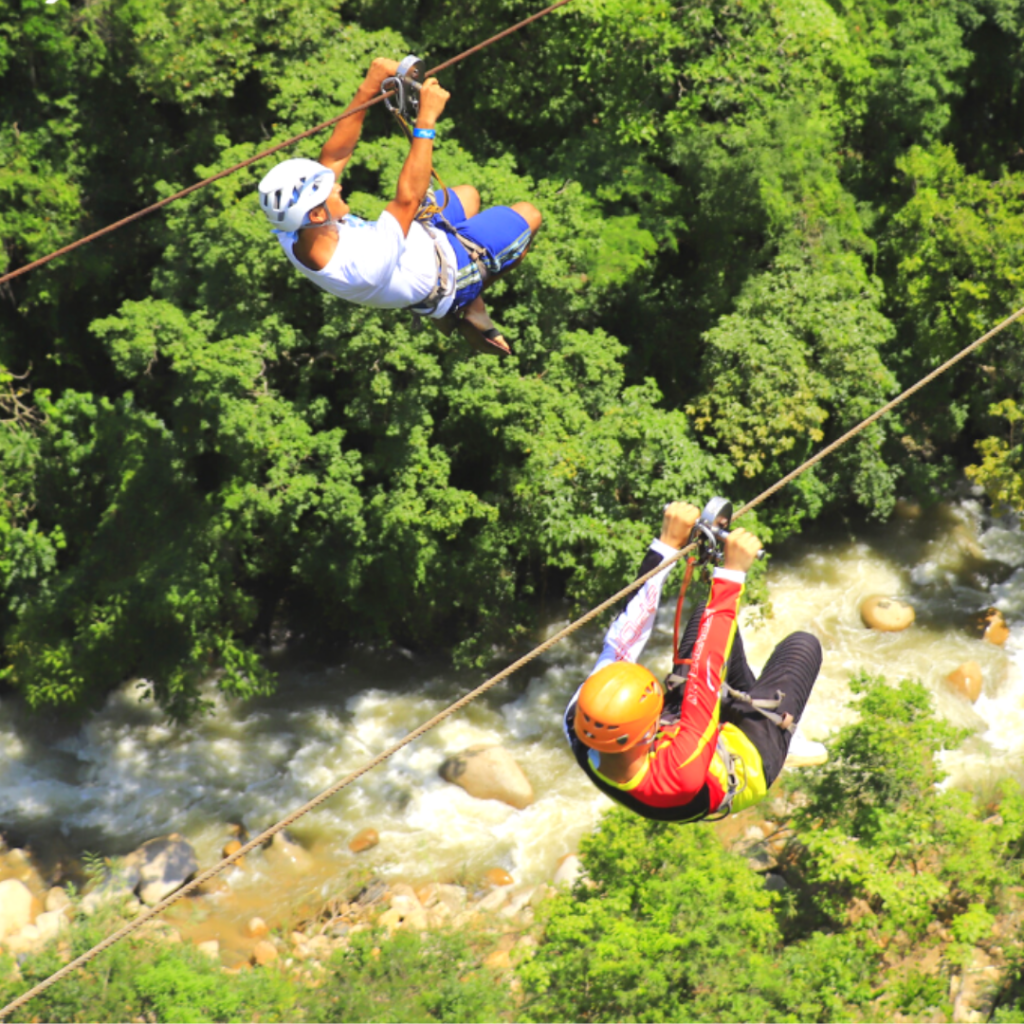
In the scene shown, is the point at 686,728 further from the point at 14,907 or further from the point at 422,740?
the point at 14,907

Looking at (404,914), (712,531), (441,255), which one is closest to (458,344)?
(404,914)

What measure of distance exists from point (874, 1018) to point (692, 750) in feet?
20.9

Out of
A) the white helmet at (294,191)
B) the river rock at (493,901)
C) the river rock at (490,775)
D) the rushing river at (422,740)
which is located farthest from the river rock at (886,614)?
the white helmet at (294,191)

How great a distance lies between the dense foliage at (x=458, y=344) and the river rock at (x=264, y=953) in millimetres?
2763

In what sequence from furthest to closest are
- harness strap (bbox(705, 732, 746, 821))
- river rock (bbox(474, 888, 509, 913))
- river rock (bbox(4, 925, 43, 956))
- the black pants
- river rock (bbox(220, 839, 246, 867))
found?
1. river rock (bbox(220, 839, 246, 867))
2. river rock (bbox(474, 888, 509, 913))
3. river rock (bbox(4, 925, 43, 956))
4. the black pants
5. harness strap (bbox(705, 732, 746, 821))

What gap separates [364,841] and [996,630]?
8.20 m

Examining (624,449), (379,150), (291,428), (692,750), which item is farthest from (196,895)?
(692,750)

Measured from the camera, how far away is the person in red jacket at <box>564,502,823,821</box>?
4.27 metres

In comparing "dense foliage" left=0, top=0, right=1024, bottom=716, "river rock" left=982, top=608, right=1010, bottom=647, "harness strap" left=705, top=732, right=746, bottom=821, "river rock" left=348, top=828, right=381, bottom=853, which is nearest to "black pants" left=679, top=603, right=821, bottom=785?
"harness strap" left=705, top=732, right=746, bottom=821

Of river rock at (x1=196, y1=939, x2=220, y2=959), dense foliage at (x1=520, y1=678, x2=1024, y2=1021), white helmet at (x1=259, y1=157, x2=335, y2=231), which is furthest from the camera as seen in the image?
river rock at (x1=196, y1=939, x2=220, y2=959)

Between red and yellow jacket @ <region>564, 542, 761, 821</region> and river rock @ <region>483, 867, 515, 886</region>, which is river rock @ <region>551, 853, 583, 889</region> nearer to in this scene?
river rock @ <region>483, 867, 515, 886</region>

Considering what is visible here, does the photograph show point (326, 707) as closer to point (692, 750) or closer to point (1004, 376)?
point (1004, 376)

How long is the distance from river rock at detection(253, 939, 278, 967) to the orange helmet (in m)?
8.31

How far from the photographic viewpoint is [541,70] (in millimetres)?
13906
